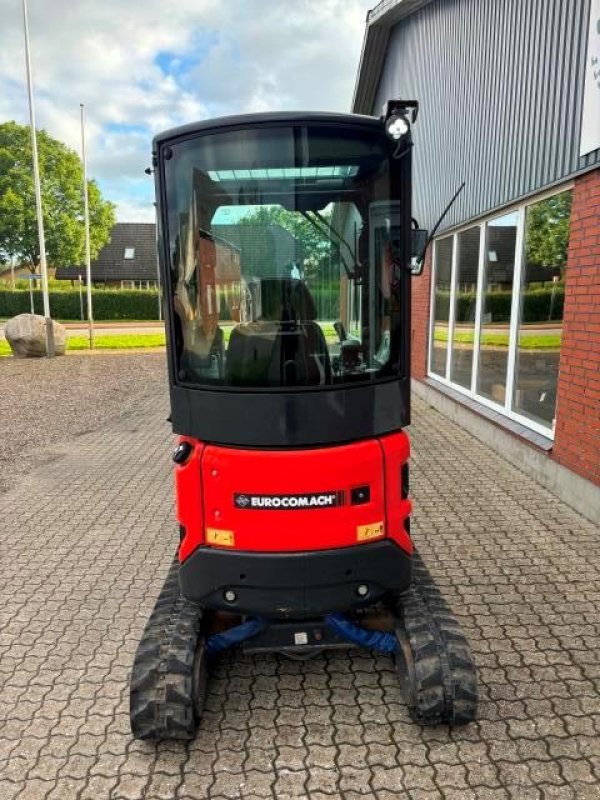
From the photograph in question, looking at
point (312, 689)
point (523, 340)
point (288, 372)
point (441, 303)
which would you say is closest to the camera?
point (288, 372)

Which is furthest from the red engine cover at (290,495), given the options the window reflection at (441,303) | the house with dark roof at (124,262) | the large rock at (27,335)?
the house with dark roof at (124,262)

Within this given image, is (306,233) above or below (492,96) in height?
below

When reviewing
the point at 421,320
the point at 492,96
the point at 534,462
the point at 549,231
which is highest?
the point at 492,96

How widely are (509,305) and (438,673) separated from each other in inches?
215

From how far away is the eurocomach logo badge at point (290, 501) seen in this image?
8.40ft

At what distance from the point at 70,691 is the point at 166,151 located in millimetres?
2684

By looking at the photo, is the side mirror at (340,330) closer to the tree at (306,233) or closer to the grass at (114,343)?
the tree at (306,233)

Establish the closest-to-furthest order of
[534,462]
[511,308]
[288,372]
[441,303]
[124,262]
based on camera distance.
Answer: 1. [288,372]
2. [534,462]
3. [511,308]
4. [441,303]
5. [124,262]

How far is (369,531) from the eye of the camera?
8.76ft

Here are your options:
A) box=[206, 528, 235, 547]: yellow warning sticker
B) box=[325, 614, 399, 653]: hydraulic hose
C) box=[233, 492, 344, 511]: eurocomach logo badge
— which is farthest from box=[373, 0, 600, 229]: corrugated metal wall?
box=[206, 528, 235, 547]: yellow warning sticker

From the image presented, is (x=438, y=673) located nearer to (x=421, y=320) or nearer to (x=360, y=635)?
(x=360, y=635)

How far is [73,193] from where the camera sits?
3562cm

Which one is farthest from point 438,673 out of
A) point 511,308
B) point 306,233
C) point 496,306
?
point 496,306

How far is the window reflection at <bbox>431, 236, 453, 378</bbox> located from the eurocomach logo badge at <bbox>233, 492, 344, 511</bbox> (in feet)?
25.9
